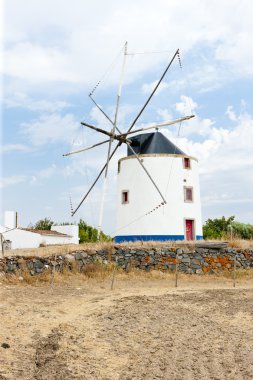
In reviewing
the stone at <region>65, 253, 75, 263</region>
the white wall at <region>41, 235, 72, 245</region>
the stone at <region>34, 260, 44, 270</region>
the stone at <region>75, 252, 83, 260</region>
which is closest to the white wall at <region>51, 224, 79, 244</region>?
the white wall at <region>41, 235, 72, 245</region>

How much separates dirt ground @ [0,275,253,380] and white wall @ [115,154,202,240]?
9333 mm

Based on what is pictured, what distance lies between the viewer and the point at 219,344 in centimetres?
1116

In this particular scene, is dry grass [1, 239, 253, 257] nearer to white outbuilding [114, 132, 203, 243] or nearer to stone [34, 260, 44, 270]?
stone [34, 260, 44, 270]

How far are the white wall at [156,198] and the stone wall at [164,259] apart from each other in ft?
12.2

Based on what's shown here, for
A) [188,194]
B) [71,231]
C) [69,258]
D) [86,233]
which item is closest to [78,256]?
[69,258]

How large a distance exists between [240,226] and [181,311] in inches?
1214

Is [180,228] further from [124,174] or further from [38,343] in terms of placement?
[38,343]

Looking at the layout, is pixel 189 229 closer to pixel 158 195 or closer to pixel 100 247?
pixel 158 195

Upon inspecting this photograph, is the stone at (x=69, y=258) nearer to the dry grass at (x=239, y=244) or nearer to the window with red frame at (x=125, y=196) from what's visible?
the window with red frame at (x=125, y=196)

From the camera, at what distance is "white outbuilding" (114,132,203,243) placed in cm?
2695

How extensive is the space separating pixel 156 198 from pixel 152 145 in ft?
10.6

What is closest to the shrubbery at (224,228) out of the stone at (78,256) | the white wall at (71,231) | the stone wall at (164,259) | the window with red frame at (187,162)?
the white wall at (71,231)

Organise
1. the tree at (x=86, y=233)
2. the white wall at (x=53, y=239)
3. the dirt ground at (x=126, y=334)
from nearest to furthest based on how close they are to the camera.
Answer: the dirt ground at (x=126, y=334) < the white wall at (x=53, y=239) < the tree at (x=86, y=233)

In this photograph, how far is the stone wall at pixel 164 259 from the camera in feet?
70.4
